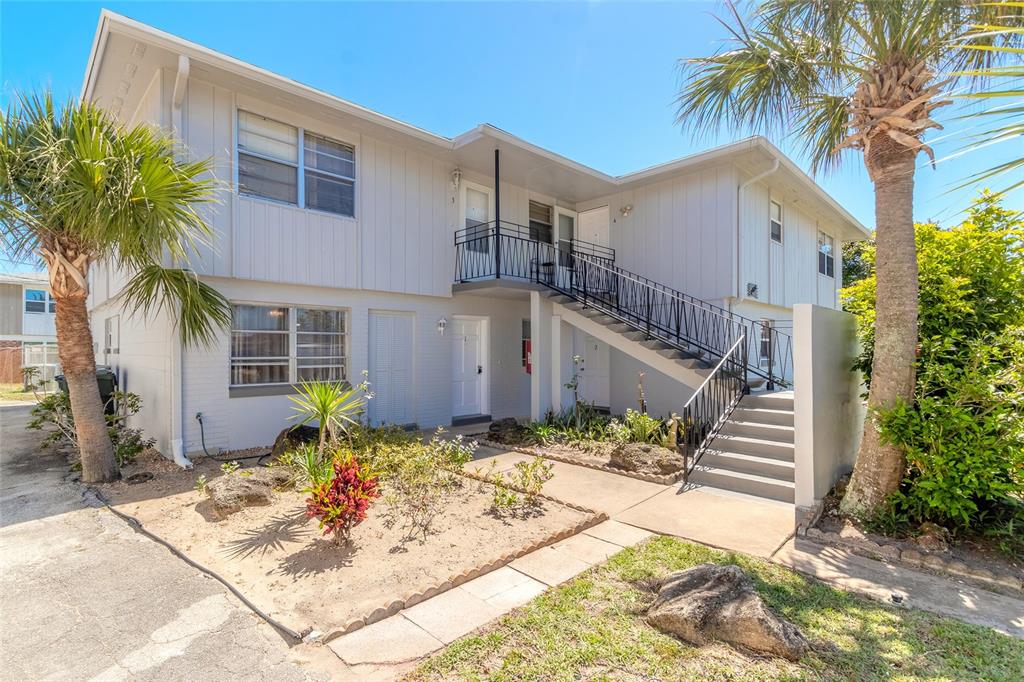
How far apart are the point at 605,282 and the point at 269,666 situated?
396 inches

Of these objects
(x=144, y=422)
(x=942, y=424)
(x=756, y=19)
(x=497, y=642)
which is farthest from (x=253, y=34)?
(x=942, y=424)

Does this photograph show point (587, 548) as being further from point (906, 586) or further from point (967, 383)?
point (967, 383)

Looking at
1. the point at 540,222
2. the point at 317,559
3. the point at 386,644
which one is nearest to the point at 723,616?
the point at 386,644

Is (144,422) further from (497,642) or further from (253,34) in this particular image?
(497,642)

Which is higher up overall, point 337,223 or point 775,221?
point 775,221

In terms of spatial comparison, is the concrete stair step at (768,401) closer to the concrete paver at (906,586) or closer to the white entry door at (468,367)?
the concrete paver at (906,586)

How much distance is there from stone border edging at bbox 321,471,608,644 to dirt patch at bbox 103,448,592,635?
0.7 inches

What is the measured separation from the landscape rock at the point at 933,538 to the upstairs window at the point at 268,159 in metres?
9.15

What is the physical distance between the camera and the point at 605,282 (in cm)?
1141

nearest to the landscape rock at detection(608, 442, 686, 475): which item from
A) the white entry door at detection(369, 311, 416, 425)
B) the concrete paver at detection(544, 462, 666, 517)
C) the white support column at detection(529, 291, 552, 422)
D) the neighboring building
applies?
the concrete paver at detection(544, 462, 666, 517)

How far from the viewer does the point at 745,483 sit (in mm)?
5824

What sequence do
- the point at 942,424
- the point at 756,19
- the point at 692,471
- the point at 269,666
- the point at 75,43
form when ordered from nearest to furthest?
the point at 269,666
the point at 942,424
the point at 756,19
the point at 692,471
the point at 75,43

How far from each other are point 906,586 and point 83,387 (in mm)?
8665

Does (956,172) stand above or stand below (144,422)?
above
